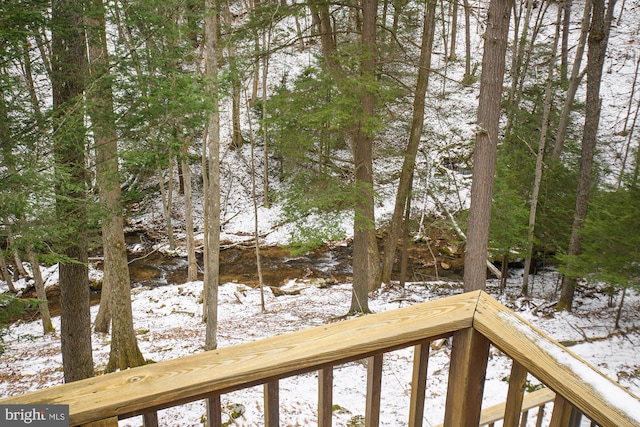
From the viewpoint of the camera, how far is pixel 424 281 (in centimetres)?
1384

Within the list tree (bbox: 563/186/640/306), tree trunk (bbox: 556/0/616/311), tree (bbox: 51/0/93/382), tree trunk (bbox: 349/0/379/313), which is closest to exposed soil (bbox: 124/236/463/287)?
tree trunk (bbox: 556/0/616/311)

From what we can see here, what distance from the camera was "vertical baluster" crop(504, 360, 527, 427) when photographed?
4.36 feet

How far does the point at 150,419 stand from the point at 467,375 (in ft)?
3.28

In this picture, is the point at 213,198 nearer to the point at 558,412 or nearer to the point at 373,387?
the point at 373,387

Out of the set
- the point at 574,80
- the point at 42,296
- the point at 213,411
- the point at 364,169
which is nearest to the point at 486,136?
the point at 364,169

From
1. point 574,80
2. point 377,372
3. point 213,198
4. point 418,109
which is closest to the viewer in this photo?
point 377,372

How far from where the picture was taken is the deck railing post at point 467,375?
1.38 meters

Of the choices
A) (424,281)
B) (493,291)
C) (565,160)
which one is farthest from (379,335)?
(565,160)

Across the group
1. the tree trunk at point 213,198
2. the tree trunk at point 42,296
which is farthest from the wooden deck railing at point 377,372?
the tree trunk at point 42,296

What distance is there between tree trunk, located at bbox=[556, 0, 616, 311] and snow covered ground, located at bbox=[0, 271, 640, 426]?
2.89 ft

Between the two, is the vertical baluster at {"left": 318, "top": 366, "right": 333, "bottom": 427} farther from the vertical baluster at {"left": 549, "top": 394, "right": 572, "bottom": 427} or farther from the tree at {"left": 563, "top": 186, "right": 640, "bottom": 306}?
the tree at {"left": 563, "top": 186, "right": 640, "bottom": 306}

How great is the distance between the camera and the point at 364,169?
28.8 ft

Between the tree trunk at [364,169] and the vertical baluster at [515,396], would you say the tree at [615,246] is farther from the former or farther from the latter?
the vertical baluster at [515,396]

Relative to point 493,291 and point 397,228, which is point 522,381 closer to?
point 397,228
